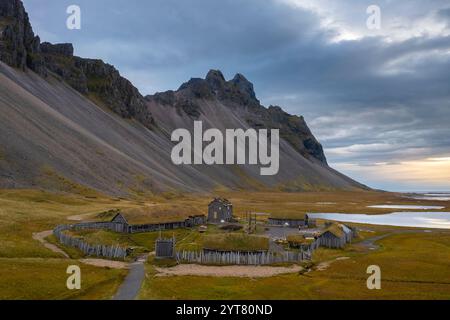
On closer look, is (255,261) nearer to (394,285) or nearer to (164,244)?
(164,244)

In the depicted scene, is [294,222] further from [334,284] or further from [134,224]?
[334,284]

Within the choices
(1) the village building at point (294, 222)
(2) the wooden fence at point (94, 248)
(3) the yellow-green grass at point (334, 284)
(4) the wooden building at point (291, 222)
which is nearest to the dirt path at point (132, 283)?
(3) the yellow-green grass at point (334, 284)

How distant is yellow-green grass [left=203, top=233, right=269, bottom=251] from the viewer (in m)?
60.7

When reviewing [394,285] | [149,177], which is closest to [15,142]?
[149,177]

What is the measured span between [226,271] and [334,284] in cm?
1381

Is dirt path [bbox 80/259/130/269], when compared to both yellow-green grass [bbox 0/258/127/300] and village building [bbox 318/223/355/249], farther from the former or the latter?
village building [bbox 318/223/355/249]

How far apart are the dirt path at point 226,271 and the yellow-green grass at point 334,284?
1.88 meters

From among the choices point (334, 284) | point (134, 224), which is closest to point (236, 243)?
point (334, 284)

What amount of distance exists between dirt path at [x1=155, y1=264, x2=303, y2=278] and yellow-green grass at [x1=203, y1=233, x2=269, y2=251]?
3884 mm

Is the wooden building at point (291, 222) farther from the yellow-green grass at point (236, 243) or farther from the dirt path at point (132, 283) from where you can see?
the dirt path at point (132, 283)

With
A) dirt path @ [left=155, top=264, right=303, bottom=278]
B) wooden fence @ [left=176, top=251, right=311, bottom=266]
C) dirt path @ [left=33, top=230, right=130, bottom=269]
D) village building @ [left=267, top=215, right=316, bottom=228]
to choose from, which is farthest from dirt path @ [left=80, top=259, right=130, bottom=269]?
village building @ [left=267, top=215, right=316, bottom=228]

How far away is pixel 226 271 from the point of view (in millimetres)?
54219

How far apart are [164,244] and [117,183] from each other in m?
93.7
